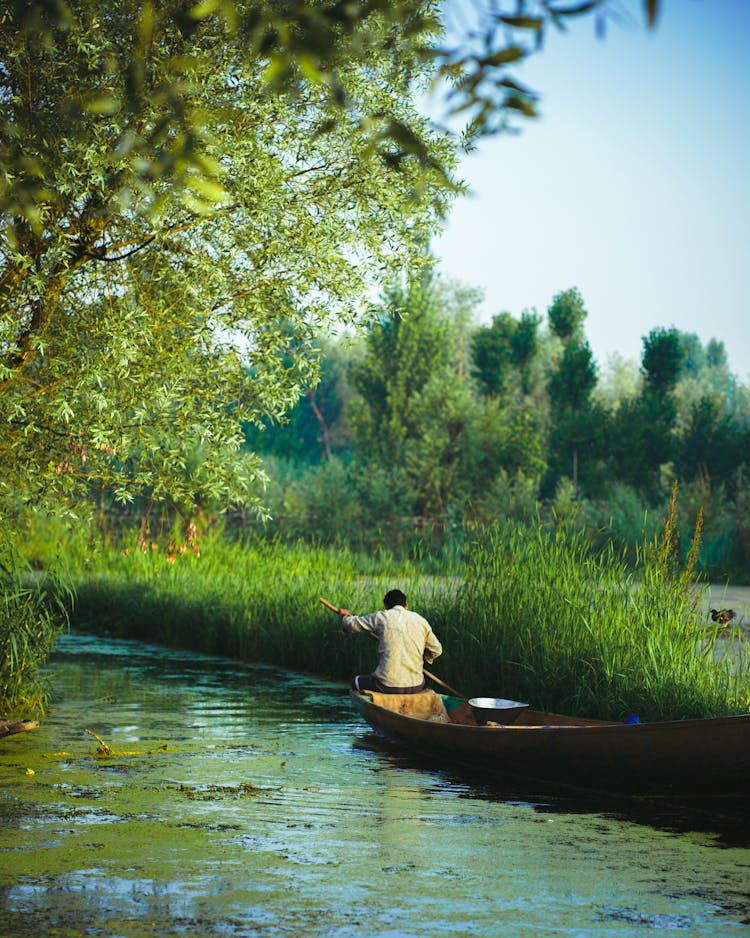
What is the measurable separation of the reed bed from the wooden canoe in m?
0.91

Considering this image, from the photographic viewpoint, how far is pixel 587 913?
259 inches

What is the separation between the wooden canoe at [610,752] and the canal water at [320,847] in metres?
0.20

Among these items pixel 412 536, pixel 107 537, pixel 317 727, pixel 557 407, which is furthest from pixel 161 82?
pixel 557 407

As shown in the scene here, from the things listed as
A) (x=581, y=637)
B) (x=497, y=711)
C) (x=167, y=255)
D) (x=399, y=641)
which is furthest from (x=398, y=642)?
(x=167, y=255)

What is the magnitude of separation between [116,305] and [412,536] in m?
24.3

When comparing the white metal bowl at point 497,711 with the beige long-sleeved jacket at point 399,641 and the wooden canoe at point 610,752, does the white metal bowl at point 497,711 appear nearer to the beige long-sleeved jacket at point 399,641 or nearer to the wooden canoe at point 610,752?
the wooden canoe at point 610,752

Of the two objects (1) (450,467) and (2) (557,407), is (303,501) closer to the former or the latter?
(1) (450,467)

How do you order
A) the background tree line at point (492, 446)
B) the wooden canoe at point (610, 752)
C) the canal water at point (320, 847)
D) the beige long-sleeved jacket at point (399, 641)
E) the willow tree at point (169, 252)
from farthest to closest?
the background tree line at point (492, 446) < the beige long-sleeved jacket at point (399, 641) < the willow tree at point (169, 252) < the wooden canoe at point (610, 752) < the canal water at point (320, 847)

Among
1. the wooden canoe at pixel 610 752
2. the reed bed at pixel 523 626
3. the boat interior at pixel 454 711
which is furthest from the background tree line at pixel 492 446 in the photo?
the wooden canoe at pixel 610 752

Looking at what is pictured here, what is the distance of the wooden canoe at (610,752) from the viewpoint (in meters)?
8.95

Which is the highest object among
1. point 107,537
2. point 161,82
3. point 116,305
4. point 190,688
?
point 161,82

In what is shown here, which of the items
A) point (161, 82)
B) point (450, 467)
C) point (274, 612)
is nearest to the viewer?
point (161, 82)

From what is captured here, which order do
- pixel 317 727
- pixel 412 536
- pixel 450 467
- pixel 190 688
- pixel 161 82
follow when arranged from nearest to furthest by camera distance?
Answer: pixel 161 82
pixel 317 727
pixel 190 688
pixel 412 536
pixel 450 467

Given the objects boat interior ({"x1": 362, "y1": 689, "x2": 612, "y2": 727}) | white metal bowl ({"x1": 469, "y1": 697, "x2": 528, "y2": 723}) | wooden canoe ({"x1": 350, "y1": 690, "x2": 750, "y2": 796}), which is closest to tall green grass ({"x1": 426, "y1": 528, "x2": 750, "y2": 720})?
boat interior ({"x1": 362, "y1": 689, "x2": 612, "y2": 727})
